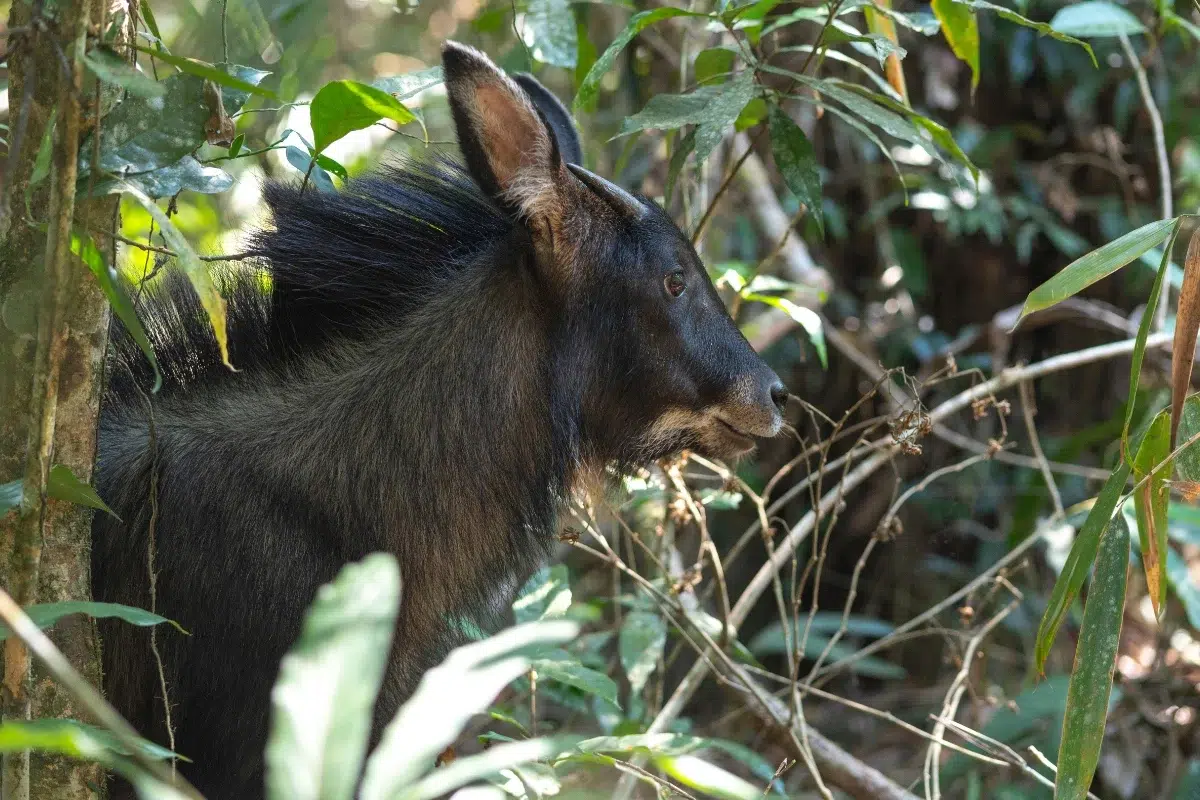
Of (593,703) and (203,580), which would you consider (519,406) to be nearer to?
(203,580)

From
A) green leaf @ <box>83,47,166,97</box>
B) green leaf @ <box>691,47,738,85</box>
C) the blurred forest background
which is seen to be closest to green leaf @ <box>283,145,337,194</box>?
green leaf @ <box>83,47,166,97</box>

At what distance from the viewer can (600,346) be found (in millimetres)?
3457

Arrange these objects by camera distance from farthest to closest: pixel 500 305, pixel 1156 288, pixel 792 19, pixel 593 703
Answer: pixel 593 703
pixel 792 19
pixel 500 305
pixel 1156 288

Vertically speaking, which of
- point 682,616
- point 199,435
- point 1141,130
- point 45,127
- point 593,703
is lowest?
point 593,703

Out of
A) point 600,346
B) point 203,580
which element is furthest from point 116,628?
point 600,346

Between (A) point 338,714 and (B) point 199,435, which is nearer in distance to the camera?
(A) point 338,714

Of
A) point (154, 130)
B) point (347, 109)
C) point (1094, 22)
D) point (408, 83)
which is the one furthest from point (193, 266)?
point (1094, 22)

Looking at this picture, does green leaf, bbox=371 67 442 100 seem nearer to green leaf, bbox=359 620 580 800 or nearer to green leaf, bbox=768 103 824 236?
green leaf, bbox=768 103 824 236

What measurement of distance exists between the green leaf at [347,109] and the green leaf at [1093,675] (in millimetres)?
1971

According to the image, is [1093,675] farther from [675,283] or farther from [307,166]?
[307,166]

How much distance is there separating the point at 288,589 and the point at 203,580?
215 millimetres

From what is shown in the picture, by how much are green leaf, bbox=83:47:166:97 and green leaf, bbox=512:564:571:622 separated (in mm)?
1964

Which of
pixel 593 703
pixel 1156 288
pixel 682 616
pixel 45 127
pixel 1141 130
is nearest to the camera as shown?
pixel 45 127

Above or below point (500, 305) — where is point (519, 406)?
below
